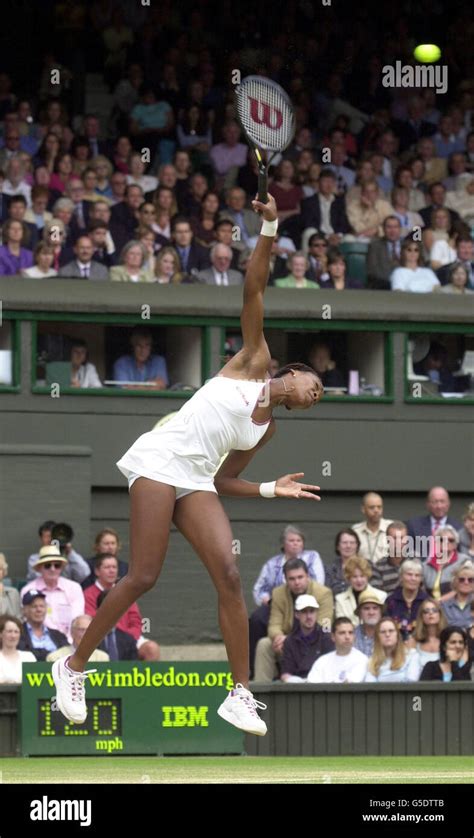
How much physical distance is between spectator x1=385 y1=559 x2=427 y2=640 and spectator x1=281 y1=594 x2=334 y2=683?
2.53 feet

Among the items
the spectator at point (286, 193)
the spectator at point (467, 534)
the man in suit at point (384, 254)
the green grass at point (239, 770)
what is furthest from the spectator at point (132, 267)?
the green grass at point (239, 770)

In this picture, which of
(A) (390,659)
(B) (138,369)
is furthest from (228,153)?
(A) (390,659)

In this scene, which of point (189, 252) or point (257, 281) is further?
point (189, 252)

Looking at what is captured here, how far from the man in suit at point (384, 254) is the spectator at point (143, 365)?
2254mm

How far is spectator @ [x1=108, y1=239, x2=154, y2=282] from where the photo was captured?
15461mm

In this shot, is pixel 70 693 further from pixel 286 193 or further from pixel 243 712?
pixel 286 193

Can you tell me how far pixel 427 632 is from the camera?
13.1 meters

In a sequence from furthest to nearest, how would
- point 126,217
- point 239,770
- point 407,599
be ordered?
point 126,217
point 407,599
point 239,770

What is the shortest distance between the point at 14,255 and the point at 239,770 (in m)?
6.88

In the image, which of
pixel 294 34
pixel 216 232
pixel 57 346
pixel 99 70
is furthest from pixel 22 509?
pixel 294 34

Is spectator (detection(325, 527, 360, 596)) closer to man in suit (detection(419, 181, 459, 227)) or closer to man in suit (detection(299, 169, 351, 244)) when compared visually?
man in suit (detection(299, 169, 351, 244))

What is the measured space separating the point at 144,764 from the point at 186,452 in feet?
11.7

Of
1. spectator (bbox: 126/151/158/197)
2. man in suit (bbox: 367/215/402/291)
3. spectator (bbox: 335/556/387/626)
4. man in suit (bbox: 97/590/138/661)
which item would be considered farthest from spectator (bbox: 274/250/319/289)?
man in suit (bbox: 97/590/138/661)

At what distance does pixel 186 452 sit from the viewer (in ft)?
25.8
